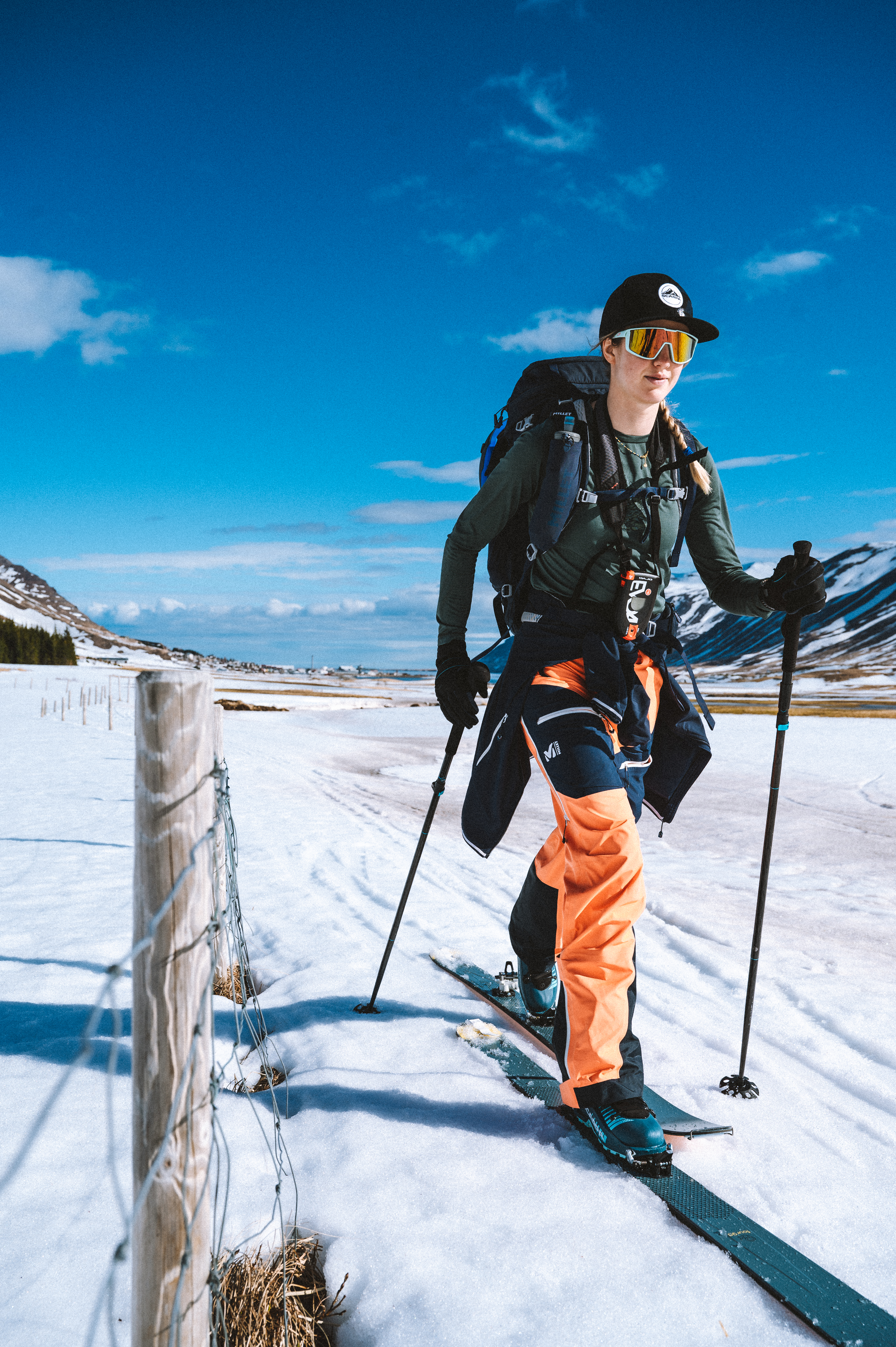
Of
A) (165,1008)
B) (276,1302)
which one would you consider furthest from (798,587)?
(276,1302)

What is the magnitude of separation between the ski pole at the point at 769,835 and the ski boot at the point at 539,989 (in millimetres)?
778

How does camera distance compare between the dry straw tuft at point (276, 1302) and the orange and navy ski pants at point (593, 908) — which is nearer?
the dry straw tuft at point (276, 1302)

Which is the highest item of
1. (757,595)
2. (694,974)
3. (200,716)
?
(757,595)

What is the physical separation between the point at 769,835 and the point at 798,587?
3.42 feet

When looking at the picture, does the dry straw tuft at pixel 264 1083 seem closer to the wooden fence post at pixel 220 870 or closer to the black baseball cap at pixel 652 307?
the wooden fence post at pixel 220 870

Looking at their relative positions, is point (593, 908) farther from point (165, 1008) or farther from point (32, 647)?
point (32, 647)

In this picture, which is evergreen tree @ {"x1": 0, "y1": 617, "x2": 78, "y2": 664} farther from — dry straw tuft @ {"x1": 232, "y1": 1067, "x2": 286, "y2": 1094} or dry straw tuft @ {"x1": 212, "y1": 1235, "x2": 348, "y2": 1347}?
dry straw tuft @ {"x1": 212, "y1": 1235, "x2": 348, "y2": 1347}

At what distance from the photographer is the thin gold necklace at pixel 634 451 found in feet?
10.1

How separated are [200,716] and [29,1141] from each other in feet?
2.38

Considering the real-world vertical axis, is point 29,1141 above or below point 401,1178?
above

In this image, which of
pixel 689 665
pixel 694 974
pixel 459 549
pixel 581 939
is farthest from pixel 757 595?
pixel 694 974

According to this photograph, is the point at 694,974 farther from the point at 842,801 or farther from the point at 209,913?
the point at 842,801

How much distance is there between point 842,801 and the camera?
11797 millimetres

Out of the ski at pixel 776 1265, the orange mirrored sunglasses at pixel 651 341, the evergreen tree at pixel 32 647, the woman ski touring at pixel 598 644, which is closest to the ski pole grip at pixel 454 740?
the woman ski touring at pixel 598 644
